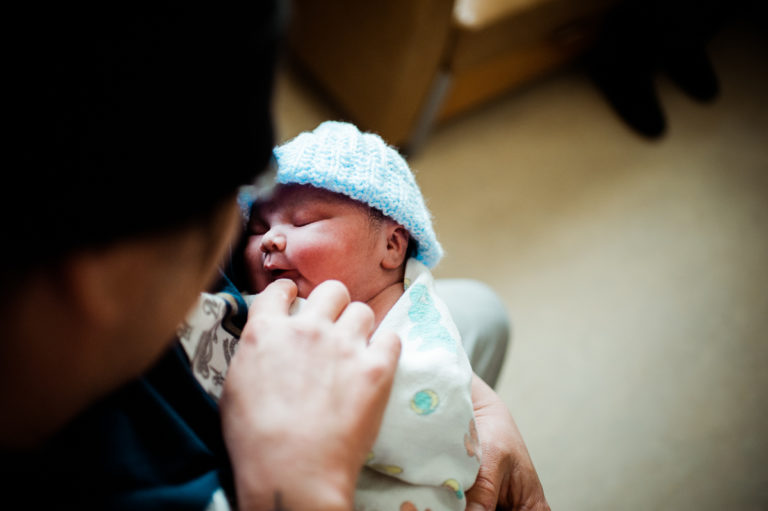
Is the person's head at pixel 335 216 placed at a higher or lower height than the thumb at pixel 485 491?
higher

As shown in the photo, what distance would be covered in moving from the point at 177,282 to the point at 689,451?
1.63 meters

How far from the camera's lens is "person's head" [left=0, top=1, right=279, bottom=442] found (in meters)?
0.26

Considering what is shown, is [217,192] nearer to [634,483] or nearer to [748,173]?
[634,483]

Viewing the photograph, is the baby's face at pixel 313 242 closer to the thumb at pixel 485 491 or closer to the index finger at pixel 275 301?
the index finger at pixel 275 301

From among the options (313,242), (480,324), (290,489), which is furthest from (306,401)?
(480,324)

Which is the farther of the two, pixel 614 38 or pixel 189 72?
pixel 614 38

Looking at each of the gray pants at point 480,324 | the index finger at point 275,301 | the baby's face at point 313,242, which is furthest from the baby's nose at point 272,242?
the gray pants at point 480,324

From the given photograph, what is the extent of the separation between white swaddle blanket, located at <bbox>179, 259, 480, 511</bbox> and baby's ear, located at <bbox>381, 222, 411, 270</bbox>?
183 mm

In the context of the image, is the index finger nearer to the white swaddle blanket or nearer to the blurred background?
the white swaddle blanket

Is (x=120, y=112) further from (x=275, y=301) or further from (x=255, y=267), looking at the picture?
(x=255, y=267)

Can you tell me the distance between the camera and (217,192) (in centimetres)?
33

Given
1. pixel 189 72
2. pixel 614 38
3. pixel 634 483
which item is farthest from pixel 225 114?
pixel 614 38

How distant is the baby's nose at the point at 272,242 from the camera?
2.48 feet

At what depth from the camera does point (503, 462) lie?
0.75 metres
